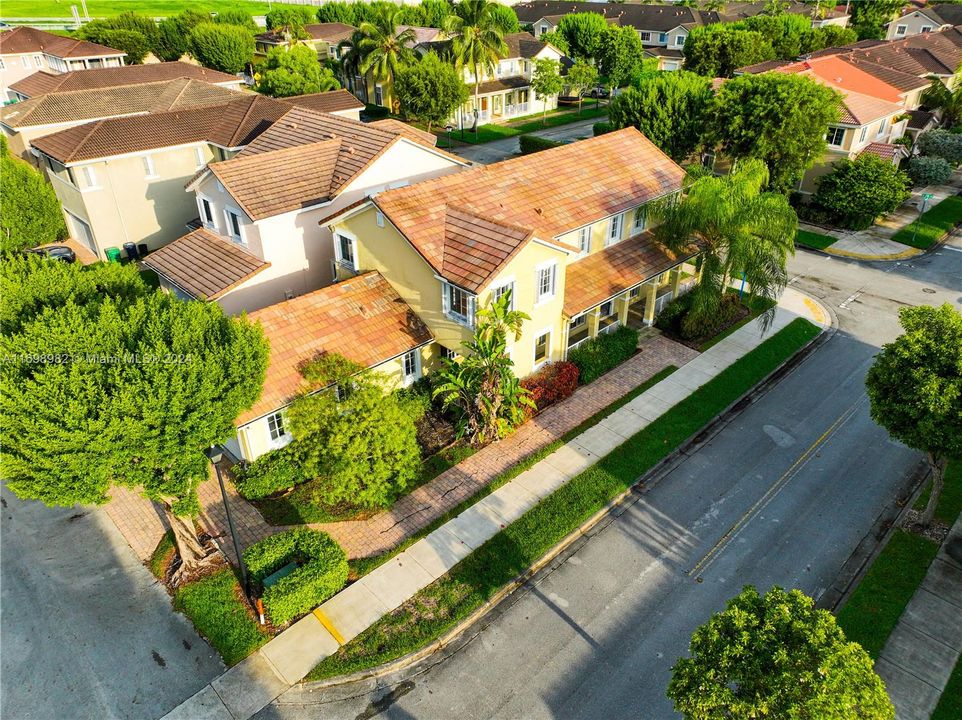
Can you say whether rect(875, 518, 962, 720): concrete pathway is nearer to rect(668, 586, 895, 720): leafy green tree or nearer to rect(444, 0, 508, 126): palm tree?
rect(668, 586, 895, 720): leafy green tree

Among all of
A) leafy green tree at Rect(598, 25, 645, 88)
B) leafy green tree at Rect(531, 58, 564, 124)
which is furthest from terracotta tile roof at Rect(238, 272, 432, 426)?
leafy green tree at Rect(598, 25, 645, 88)

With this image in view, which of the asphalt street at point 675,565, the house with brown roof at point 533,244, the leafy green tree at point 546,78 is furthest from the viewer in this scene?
the leafy green tree at point 546,78

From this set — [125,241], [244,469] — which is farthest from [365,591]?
[125,241]

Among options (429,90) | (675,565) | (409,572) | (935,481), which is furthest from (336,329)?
(429,90)

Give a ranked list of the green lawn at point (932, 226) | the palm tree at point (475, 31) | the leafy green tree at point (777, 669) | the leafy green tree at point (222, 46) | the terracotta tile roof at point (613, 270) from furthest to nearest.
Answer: the leafy green tree at point (222, 46), the palm tree at point (475, 31), the green lawn at point (932, 226), the terracotta tile roof at point (613, 270), the leafy green tree at point (777, 669)

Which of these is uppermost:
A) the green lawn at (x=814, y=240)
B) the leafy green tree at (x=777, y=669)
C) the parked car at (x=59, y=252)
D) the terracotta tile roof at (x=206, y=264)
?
the leafy green tree at (x=777, y=669)

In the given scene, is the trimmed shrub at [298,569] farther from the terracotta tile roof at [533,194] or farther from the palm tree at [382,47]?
the palm tree at [382,47]

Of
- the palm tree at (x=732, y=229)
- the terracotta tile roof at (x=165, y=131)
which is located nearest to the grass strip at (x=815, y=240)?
the palm tree at (x=732, y=229)
